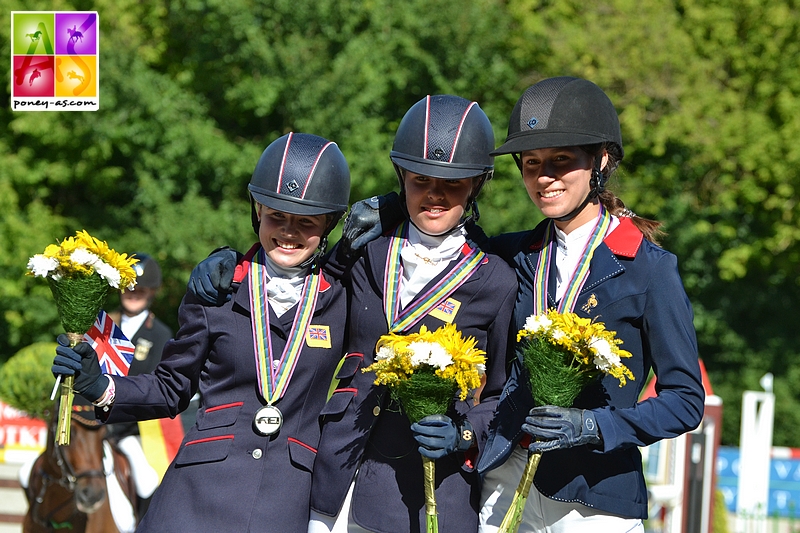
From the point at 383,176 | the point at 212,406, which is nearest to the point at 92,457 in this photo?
the point at 212,406

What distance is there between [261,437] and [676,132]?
14823 mm

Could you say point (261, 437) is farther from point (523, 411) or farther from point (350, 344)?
point (523, 411)

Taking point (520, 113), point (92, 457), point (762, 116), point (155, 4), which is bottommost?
point (92, 457)

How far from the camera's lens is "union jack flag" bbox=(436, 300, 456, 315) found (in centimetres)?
358

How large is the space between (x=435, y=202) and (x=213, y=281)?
904mm

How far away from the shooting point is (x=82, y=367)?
3.65m

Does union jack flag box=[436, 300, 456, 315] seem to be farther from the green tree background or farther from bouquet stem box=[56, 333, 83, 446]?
the green tree background

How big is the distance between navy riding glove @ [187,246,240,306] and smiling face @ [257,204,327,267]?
0.57ft

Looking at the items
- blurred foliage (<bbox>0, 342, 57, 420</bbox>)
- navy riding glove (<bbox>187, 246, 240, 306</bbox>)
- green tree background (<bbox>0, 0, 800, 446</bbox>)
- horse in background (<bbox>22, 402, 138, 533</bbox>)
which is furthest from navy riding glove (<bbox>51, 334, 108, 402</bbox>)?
green tree background (<bbox>0, 0, 800, 446</bbox>)

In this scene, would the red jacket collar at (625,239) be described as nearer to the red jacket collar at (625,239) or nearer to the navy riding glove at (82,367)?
the red jacket collar at (625,239)

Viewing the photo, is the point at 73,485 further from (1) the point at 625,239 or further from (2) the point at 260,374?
(1) the point at 625,239

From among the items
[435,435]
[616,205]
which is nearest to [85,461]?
[435,435]

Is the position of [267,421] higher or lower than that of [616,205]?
lower

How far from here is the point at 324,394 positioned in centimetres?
382
